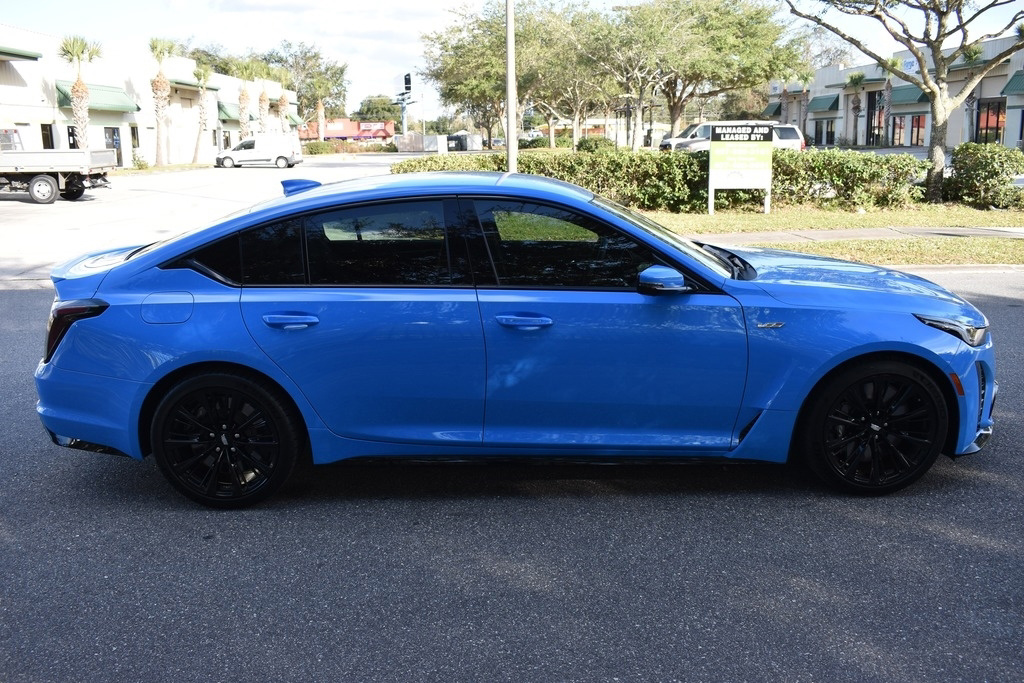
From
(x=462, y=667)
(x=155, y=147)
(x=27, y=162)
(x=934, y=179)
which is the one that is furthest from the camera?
(x=155, y=147)

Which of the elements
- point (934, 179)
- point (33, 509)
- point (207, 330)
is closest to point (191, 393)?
point (207, 330)

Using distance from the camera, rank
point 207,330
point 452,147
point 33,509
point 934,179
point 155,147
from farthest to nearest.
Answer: point 452,147 < point 155,147 < point 934,179 < point 33,509 < point 207,330

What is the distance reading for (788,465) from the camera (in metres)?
4.98

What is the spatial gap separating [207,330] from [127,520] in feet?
3.29

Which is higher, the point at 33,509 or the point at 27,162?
the point at 27,162

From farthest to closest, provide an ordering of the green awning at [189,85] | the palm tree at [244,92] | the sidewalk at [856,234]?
1. the palm tree at [244,92]
2. the green awning at [189,85]
3. the sidewalk at [856,234]

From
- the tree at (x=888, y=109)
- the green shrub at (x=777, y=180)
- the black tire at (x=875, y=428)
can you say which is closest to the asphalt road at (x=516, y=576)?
the black tire at (x=875, y=428)

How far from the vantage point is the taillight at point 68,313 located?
440 centimetres

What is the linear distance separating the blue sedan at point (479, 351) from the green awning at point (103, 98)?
4502cm

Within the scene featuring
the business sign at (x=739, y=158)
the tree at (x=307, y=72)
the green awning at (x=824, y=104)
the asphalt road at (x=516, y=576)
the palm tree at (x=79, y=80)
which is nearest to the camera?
the asphalt road at (x=516, y=576)

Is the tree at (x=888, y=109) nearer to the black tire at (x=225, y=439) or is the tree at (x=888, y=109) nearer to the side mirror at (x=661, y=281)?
the side mirror at (x=661, y=281)

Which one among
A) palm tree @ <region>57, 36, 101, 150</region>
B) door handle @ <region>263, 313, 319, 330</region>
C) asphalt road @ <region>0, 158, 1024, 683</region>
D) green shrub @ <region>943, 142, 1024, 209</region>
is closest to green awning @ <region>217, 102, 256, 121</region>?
palm tree @ <region>57, 36, 101, 150</region>

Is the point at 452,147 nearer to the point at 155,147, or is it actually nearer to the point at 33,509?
the point at 155,147

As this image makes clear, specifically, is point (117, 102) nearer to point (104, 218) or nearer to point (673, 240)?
point (104, 218)
